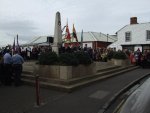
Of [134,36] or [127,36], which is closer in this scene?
[134,36]

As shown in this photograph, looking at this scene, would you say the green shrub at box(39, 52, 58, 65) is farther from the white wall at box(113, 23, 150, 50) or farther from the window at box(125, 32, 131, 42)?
the window at box(125, 32, 131, 42)

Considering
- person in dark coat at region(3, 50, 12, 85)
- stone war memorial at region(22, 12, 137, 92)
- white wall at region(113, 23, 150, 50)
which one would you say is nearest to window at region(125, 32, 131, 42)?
white wall at region(113, 23, 150, 50)

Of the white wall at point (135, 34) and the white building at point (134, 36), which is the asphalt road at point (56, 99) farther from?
the white wall at point (135, 34)

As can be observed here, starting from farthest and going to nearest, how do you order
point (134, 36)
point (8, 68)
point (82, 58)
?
point (134, 36) < point (82, 58) < point (8, 68)

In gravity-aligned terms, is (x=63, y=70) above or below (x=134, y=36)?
below

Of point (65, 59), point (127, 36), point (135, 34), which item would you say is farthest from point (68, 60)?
point (127, 36)

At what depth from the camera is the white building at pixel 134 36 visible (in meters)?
43.6

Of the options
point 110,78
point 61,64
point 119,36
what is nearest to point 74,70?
point 61,64

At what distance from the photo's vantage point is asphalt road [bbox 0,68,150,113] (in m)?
8.67

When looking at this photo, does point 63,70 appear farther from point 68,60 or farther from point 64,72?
point 68,60

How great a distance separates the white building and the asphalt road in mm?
31989

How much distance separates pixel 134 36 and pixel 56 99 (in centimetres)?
3671

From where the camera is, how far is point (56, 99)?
10164 millimetres

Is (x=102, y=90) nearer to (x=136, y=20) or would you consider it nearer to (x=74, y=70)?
(x=74, y=70)
